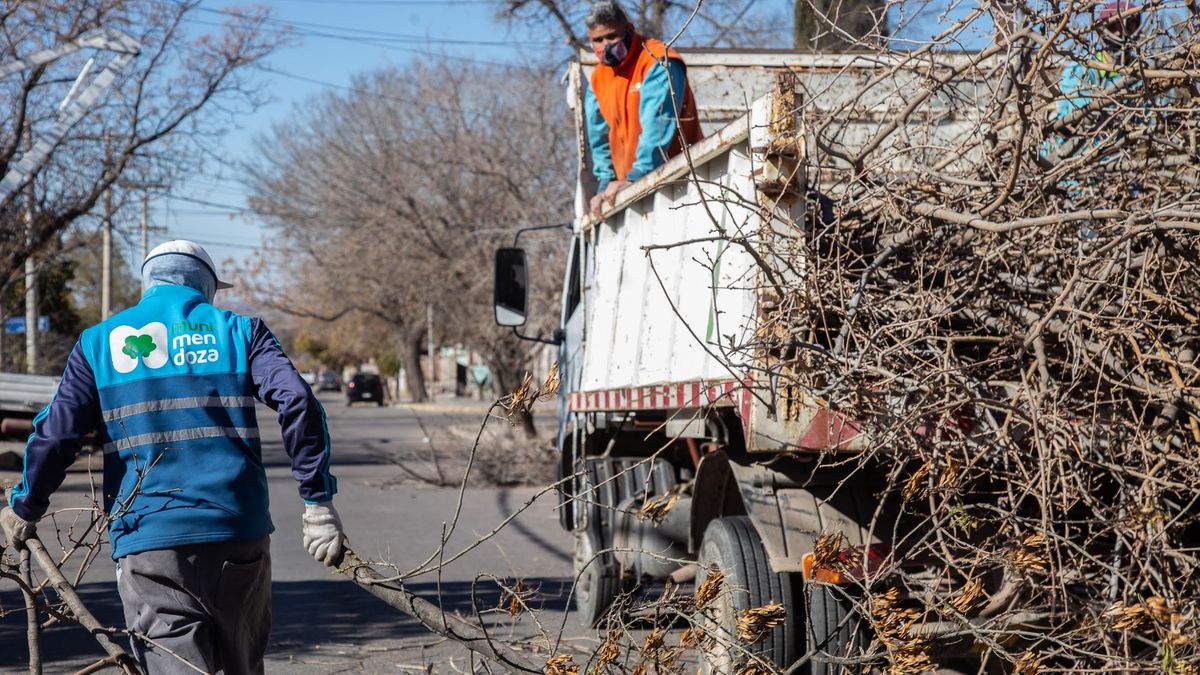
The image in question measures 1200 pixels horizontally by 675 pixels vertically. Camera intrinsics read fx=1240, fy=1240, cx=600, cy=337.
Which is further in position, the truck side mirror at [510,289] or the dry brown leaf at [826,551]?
the truck side mirror at [510,289]

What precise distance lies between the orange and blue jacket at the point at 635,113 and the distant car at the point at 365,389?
4832 centimetres

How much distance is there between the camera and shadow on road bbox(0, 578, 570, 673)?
6.18 m

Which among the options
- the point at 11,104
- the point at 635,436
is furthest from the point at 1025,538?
the point at 11,104

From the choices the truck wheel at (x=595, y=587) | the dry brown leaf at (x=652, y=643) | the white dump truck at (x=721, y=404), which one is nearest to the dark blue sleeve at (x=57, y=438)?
the white dump truck at (x=721, y=404)

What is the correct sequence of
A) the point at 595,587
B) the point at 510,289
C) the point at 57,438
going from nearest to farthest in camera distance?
1. the point at 57,438
2. the point at 595,587
3. the point at 510,289

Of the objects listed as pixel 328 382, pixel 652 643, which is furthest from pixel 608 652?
pixel 328 382

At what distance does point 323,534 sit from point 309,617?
3.91 meters

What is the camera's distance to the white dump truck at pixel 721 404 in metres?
4.21

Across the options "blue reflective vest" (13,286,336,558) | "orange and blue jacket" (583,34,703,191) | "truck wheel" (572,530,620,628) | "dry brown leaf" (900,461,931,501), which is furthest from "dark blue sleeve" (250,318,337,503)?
"orange and blue jacket" (583,34,703,191)

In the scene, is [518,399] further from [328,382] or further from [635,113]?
[328,382]

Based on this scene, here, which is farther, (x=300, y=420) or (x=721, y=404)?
(x=721, y=404)

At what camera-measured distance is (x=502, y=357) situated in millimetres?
23328

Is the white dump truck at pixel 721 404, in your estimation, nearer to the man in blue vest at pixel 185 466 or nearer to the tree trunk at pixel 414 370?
the man in blue vest at pixel 185 466

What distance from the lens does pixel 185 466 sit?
3.61m
